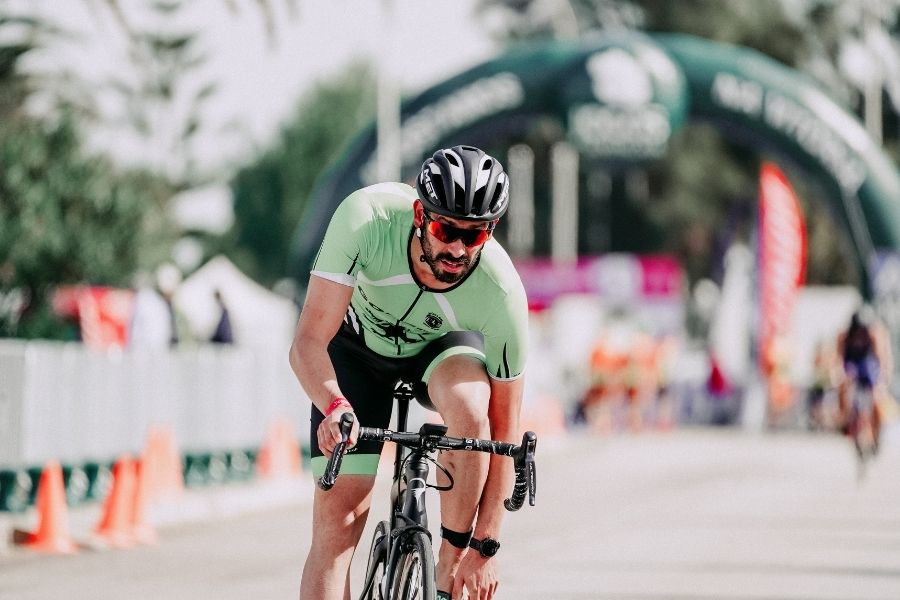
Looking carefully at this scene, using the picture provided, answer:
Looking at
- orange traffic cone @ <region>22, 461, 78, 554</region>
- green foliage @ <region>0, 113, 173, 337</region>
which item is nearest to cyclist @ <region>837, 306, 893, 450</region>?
orange traffic cone @ <region>22, 461, 78, 554</region>

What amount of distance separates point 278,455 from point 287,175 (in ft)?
227

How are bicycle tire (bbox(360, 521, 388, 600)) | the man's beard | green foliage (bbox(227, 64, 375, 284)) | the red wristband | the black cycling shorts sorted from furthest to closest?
green foliage (bbox(227, 64, 375, 284)) → the black cycling shorts → bicycle tire (bbox(360, 521, 388, 600)) → the man's beard → the red wristband

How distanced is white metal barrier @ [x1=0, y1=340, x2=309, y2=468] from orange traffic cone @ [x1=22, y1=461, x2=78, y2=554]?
68 centimetres

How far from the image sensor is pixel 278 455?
16.3 metres

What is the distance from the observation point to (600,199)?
62.4m

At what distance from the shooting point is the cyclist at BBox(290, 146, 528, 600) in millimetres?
5422

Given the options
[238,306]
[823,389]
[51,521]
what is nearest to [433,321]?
[51,521]

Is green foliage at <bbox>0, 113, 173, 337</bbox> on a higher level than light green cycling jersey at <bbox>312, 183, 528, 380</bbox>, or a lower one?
higher

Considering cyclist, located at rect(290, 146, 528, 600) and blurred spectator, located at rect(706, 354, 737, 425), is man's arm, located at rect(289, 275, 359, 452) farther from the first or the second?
blurred spectator, located at rect(706, 354, 737, 425)

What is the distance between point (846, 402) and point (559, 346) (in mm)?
23088

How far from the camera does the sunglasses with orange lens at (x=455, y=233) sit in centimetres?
535

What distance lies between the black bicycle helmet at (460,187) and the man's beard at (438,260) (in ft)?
0.52

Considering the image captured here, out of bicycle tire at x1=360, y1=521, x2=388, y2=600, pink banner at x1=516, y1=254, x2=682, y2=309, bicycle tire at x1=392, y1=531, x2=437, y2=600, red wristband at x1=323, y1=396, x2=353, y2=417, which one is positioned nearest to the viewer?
red wristband at x1=323, y1=396, x2=353, y2=417

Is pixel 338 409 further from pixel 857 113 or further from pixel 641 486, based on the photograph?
pixel 857 113
